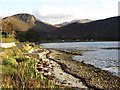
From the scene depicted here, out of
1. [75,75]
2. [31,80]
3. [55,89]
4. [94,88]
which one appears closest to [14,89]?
[31,80]

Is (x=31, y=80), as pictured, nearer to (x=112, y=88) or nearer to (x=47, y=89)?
(x=47, y=89)

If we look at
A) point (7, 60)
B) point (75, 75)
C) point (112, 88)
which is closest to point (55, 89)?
point (112, 88)

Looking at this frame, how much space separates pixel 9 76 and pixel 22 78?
3.45ft

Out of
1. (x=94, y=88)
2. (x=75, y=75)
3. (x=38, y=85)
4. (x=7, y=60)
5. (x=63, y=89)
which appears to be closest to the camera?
(x=38, y=85)

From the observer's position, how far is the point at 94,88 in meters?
21.3

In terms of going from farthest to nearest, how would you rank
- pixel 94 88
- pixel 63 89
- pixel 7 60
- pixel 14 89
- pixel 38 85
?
pixel 7 60 < pixel 94 88 < pixel 63 89 < pixel 38 85 < pixel 14 89

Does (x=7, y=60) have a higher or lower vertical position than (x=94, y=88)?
higher

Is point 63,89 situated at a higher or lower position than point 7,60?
lower

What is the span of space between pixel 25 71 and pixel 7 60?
496cm

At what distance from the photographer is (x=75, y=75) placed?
2770cm

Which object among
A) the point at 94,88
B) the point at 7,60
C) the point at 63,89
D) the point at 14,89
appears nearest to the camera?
the point at 14,89

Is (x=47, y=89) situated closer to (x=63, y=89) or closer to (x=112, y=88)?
(x=63, y=89)

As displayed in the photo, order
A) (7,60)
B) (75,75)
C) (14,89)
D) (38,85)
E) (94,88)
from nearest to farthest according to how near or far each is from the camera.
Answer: (14,89) < (38,85) < (94,88) < (7,60) < (75,75)

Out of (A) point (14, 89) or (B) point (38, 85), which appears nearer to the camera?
(A) point (14, 89)
